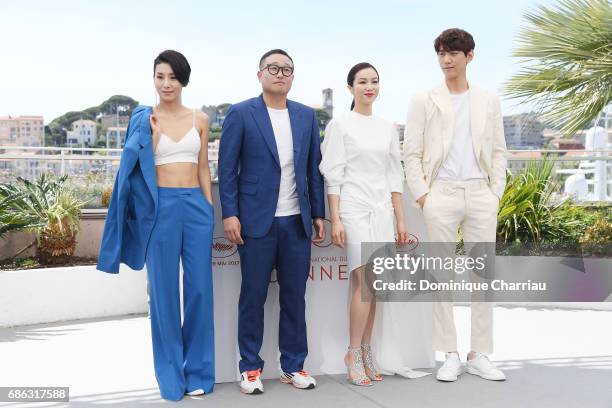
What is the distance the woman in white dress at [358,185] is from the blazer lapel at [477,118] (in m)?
0.50

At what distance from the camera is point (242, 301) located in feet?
12.8

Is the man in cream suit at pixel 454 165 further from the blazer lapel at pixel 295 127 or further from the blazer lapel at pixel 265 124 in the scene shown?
the blazer lapel at pixel 265 124

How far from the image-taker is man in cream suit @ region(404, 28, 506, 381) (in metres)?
4.11

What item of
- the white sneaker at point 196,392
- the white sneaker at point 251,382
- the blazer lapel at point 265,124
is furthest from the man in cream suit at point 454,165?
the white sneaker at point 196,392

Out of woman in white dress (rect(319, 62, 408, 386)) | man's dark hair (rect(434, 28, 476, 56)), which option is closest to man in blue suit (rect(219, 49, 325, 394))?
woman in white dress (rect(319, 62, 408, 386))

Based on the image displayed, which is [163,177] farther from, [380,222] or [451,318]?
[451,318]

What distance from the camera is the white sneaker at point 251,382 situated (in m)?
3.84

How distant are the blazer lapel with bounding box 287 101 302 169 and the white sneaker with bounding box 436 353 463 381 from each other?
4.98 ft

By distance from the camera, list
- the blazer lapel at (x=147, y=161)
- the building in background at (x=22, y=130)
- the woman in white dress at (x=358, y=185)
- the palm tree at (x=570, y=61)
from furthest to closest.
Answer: the building in background at (x=22, y=130) < the palm tree at (x=570, y=61) < the woman in white dress at (x=358, y=185) < the blazer lapel at (x=147, y=161)

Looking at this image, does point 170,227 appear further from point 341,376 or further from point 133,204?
point 341,376

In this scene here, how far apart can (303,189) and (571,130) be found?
3.84 m

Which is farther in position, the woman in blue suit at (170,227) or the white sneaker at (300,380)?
the white sneaker at (300,380)

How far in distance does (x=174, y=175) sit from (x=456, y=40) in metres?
1.83

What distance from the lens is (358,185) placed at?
13.0 feet
